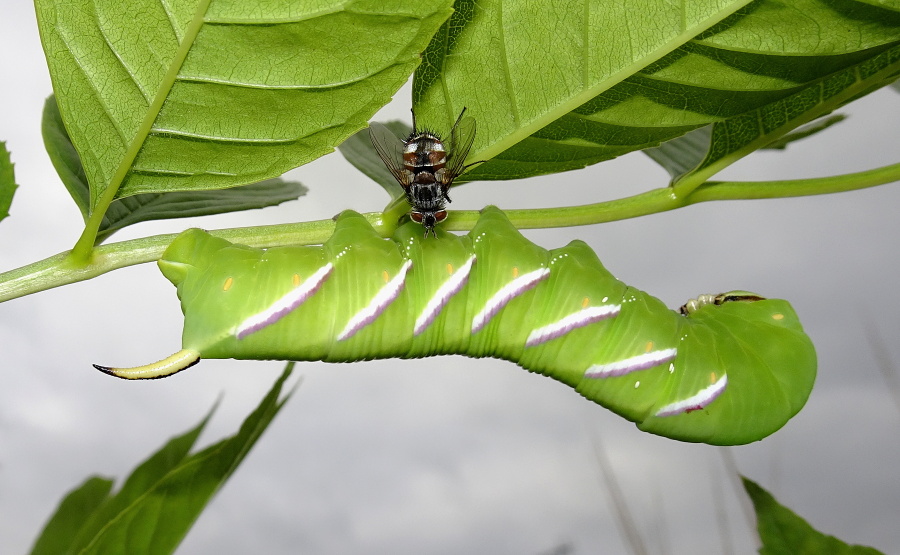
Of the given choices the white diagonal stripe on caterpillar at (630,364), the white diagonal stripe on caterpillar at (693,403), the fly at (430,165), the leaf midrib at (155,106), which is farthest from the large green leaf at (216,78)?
the white diagonal stripe on caterpillar at (693,403)

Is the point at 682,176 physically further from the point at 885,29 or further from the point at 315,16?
the point at 315,16

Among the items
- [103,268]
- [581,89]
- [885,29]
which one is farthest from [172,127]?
[885,29]

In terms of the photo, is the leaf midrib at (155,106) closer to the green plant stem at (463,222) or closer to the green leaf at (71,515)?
the green plant stem at (463,222)

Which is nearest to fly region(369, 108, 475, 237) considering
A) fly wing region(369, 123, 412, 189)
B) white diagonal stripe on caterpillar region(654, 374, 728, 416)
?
fly wing region(369, 123, 412, 189)

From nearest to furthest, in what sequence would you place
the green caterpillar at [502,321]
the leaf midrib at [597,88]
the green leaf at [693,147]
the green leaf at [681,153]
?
the leaf midrib at [597,88]
the green caterpillar at [502,321]
the green leaf at [693,147]
the green leaf at [681,153]

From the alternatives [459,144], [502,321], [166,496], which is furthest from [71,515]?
[459,144]

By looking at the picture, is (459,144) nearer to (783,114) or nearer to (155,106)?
(155,106)
